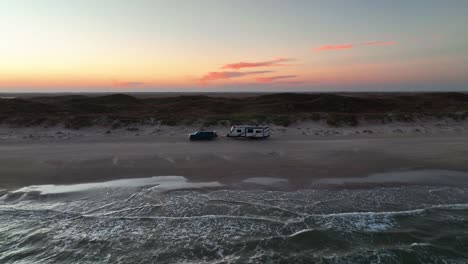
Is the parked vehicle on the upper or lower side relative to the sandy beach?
upper

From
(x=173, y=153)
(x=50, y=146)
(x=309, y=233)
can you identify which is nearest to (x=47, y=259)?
(x=309, y=233)

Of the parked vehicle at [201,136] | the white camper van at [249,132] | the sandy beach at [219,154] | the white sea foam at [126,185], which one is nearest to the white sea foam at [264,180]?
the sandy beach at [219,154]

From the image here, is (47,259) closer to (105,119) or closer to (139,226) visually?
(139,226)

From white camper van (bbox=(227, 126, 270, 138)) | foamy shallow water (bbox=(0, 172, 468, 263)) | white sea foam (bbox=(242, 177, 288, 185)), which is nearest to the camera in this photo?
foamy shallow water (bbox=(0, 172, 468, 263))

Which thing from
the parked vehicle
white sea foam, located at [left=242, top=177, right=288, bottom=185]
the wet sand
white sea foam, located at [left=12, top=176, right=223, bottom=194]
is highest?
the parked vehicle

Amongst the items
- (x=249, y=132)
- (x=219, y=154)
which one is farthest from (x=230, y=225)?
(x=249, y=132)

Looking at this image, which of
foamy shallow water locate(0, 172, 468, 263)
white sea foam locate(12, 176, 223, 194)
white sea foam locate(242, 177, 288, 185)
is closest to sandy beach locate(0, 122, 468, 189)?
white sea foam locate(242, 177, 288, 185)

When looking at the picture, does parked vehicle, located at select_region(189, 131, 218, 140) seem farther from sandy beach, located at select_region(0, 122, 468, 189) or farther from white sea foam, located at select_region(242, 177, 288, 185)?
white sea foam, located at select_region(242, 177, 288, 185)
